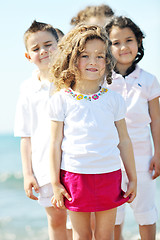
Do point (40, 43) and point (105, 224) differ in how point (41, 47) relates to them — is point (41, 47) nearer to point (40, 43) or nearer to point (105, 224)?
point (40, 43)

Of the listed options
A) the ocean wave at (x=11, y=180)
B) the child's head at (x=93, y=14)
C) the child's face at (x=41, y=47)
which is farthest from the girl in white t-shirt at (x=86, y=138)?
the ocean wave at (x=11, y=180)

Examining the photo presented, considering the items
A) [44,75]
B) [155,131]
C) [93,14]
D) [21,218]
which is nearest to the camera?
[44,75]

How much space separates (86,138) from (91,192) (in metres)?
0.30

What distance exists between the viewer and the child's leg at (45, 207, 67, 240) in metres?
2.37

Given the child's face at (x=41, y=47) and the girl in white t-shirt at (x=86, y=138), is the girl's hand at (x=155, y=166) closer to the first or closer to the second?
the girl in white t-shirt at (x=86, y=138)

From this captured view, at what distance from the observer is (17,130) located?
96.6 inches

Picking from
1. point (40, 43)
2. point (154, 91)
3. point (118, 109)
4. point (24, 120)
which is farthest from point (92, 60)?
point (154, 91)

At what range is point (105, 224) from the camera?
2008 millimetres

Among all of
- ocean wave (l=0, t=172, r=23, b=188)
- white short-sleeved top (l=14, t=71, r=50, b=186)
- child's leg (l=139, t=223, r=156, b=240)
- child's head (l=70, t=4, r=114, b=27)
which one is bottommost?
ocean wave (l=0, t=172, r=23, b=188)

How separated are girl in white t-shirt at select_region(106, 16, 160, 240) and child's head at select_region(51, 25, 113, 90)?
534mm

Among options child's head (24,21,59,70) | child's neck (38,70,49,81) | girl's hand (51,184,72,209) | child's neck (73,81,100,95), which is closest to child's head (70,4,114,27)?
child's head (24,21,59,70)

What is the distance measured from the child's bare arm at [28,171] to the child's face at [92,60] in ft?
2.25

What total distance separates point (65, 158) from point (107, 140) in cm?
26

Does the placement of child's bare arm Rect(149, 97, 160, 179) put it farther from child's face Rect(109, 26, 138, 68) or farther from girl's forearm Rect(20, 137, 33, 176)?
girl's forearm Rect(20, 137, 33, 176)
